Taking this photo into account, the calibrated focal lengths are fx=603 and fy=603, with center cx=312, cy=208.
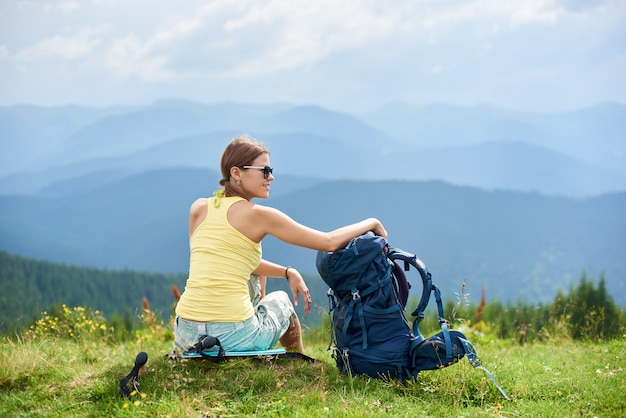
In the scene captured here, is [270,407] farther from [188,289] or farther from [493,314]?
[493,314]

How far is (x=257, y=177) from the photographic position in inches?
191

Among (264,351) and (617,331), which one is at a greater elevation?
(264,351)

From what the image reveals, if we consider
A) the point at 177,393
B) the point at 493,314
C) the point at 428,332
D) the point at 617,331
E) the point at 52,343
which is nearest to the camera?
the point at 177,393

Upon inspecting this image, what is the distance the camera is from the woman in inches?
184

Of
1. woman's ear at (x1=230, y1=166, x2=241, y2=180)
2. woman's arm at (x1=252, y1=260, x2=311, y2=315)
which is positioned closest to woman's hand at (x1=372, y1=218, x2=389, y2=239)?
woman's arm at (x1=252, y1=260, x2=311, y2=315)

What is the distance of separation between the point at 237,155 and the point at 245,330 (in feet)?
4.57

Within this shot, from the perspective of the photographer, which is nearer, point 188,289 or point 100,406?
point 100,406

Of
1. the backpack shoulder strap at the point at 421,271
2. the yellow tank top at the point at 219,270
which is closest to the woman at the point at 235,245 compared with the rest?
the yellow tank top at the point at 219,270

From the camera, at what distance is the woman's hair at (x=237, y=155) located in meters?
4.81

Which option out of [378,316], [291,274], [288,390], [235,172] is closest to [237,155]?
[235,172]

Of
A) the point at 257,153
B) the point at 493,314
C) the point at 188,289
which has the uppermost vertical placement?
the point at 257,153

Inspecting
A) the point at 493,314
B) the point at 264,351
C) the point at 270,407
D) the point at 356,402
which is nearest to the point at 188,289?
the point at 264,351

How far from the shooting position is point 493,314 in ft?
50.5

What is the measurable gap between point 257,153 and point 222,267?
95 centimetres
